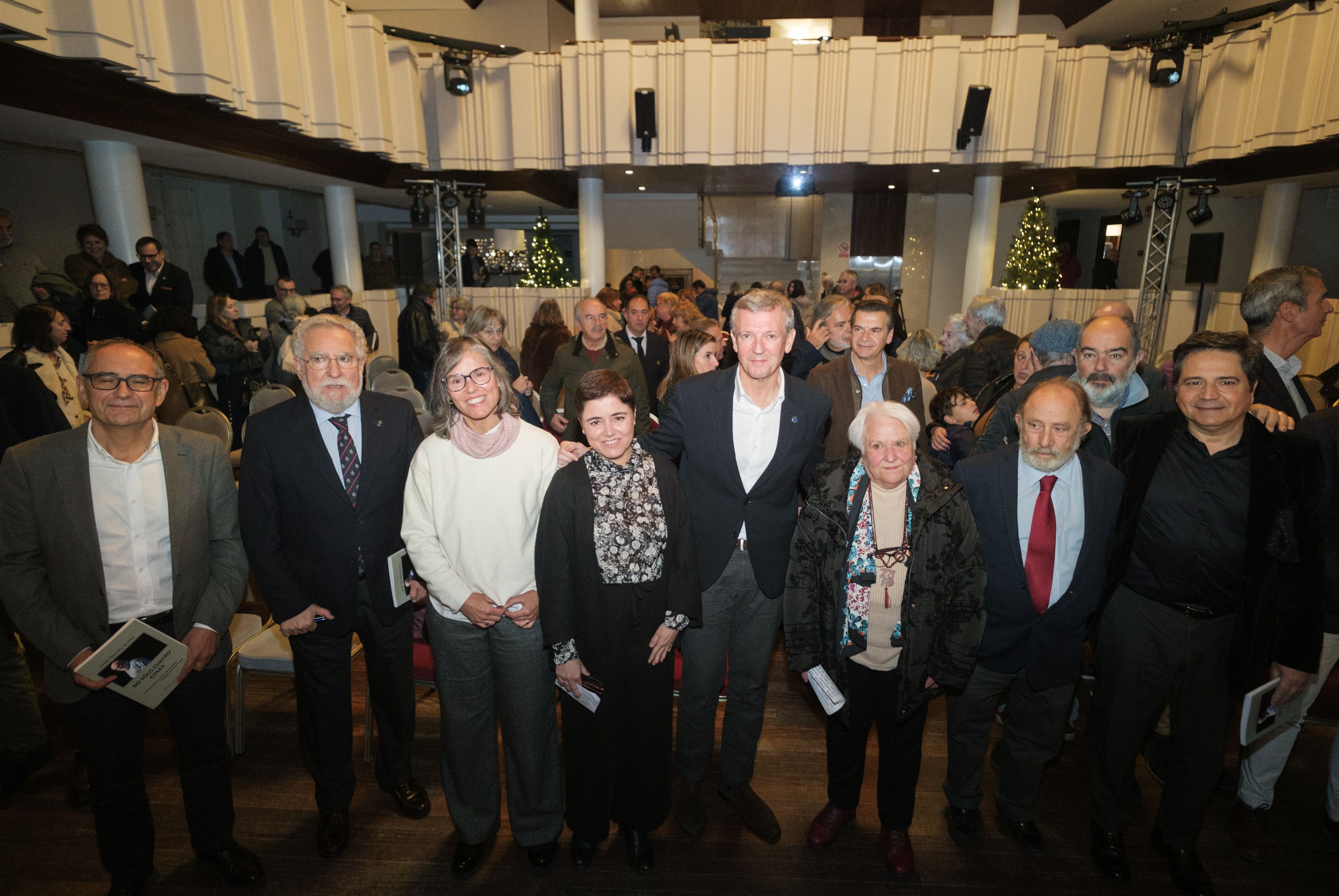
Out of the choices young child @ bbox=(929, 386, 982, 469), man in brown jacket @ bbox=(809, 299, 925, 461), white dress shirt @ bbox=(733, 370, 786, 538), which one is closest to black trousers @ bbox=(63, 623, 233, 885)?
white dress shirt @ bbox=(733, 370, 786, 538)

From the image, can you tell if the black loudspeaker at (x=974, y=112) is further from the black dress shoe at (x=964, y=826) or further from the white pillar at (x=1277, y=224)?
the black dress shoe at (x=964, y=826)

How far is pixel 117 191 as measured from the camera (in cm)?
717

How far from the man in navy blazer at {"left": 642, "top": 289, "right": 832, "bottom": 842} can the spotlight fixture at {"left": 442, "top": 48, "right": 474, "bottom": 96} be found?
33.0 feet

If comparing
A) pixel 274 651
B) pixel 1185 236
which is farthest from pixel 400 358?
pixel 1185 236

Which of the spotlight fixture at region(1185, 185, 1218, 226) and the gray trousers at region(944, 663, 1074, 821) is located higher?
the spotlight fixture at region(1185, 185, 1218, 226)

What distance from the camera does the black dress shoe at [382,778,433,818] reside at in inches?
106

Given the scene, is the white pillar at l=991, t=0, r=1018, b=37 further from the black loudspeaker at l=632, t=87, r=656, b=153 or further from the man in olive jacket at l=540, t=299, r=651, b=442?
the man in olive jacket at l=540, t=299, r=651, b=442

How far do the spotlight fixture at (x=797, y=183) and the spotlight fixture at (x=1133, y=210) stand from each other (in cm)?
472

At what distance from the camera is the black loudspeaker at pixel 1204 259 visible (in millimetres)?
10352

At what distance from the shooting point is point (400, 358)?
25.4ft

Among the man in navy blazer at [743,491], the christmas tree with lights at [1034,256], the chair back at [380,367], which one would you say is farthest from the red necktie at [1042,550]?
the christmas tree with lights at [1034,256]

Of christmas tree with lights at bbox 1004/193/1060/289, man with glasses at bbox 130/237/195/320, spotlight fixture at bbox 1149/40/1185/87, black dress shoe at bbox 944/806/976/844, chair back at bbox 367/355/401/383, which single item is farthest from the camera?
christmas tree with lights at bbox 1004/193/1060/289

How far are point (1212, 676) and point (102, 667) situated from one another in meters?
3.56

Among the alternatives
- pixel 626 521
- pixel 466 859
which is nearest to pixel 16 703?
pixel 466 859
